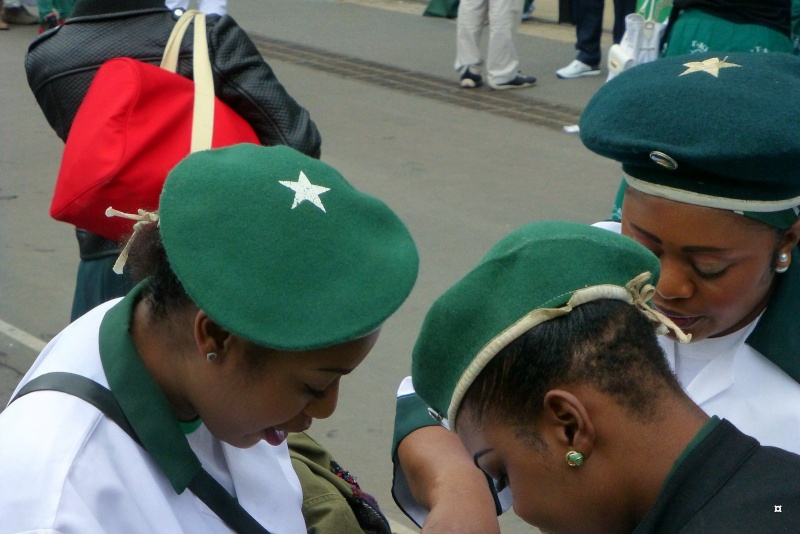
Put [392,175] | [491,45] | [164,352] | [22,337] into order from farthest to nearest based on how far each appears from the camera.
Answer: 1. [491,45]
2. [392,175]
3. [22,337]
4. [164,352]

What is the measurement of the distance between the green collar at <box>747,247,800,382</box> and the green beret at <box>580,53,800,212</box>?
0.51ft

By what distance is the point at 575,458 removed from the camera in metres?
1.43

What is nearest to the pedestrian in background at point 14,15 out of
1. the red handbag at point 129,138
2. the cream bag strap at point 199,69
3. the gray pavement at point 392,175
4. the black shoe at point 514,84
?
the gray pavement at point 392,175

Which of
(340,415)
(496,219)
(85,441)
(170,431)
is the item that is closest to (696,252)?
(170,431)

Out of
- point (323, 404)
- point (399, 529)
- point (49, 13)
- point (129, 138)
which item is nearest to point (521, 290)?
point (323, 404)

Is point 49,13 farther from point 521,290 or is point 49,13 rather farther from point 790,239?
point 521,290

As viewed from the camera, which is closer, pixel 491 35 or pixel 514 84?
pixel 491 35

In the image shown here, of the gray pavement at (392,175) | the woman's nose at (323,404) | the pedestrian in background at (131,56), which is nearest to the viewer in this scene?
the woman's nose at (323,404)

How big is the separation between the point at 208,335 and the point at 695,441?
748 mm

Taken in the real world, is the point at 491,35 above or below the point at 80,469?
below

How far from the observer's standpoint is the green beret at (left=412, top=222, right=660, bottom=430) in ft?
4.70

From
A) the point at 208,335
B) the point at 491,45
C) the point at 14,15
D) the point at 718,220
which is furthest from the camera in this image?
the point at 14,15

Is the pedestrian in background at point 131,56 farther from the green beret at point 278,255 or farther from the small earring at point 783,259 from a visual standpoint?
the small earring at point 783,259

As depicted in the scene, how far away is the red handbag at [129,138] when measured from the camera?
2354 mm
